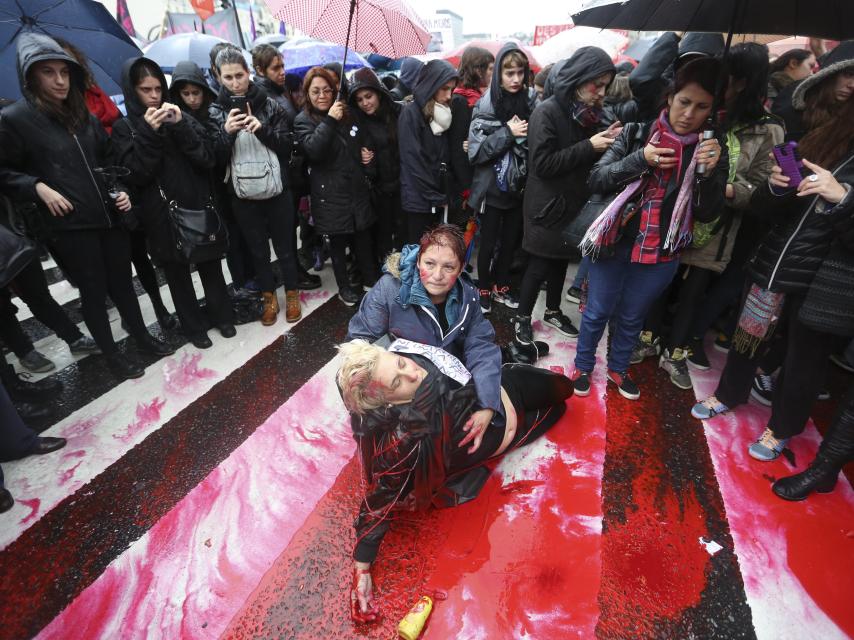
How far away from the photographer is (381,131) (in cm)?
409

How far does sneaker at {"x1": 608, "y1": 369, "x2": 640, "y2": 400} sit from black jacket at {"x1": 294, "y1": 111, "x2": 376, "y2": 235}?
254 centimetres

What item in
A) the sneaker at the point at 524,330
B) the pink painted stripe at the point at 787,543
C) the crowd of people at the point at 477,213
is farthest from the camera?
the sneaker at the point at 524,330

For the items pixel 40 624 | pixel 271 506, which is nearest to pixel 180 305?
pixel 271 506

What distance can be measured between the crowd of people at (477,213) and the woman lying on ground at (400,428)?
0.01m

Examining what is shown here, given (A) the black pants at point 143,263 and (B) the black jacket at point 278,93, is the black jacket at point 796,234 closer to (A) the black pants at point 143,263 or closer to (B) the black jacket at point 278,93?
(B) the black jacket at point 278,93

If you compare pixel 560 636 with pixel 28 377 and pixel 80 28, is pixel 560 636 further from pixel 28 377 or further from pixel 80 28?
pixel 80 28

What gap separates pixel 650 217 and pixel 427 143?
2093 mm

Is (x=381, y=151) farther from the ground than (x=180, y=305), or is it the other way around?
(x=381, y=151)

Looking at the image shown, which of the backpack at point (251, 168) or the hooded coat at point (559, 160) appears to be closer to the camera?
the hooded coat at point (559, 160)

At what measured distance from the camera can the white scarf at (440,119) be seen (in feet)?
12.4

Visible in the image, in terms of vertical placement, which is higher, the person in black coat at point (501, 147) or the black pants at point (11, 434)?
the person in black coat at point (501, 147)

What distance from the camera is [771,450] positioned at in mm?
2613

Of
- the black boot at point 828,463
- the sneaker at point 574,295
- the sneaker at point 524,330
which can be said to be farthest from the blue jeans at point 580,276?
the black boot at point 828,463

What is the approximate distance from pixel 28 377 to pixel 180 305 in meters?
1.16
